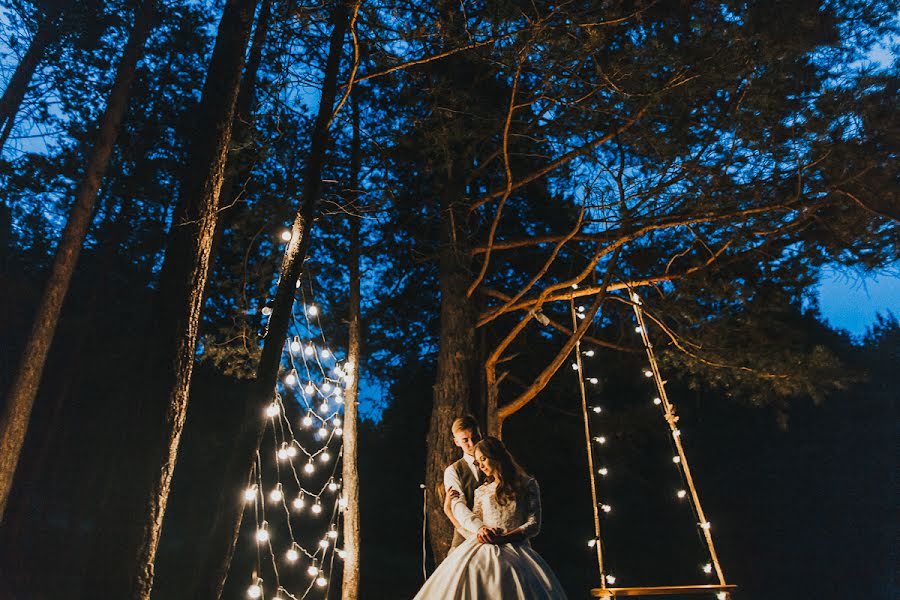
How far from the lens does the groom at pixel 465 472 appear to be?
3.42 metres

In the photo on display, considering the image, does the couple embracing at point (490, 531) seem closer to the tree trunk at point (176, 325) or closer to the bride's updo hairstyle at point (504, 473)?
the bride's updo hairstyle at point (504, 473)

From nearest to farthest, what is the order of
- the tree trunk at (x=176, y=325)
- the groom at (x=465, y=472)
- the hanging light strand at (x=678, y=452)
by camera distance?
1. the tree trunk at (x=176, y=325)
2. the groom at (x=465, y=472)
3. the hanging light strand at (x=678, y=452)

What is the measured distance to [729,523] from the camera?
38.6ft

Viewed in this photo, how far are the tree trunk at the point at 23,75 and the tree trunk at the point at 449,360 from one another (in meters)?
6.14

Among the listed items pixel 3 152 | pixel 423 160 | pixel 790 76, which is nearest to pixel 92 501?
pixel 3 152

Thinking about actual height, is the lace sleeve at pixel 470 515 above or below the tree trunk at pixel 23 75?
below

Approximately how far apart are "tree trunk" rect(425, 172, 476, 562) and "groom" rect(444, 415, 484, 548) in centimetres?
88

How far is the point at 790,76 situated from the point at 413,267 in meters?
4.41

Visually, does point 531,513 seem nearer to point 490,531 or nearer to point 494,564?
point 490,531

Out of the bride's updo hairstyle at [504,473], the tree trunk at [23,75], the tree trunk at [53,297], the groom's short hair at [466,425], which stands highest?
the tree trunk at [23,75]

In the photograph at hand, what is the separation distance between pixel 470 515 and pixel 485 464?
0.28 m

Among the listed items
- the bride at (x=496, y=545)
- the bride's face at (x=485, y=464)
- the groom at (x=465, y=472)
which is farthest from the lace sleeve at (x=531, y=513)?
the groom at (x=465, y=472)

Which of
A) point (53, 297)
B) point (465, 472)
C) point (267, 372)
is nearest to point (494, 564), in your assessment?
point (465, 472)

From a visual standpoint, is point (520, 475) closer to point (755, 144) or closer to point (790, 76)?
point (755, 144)
